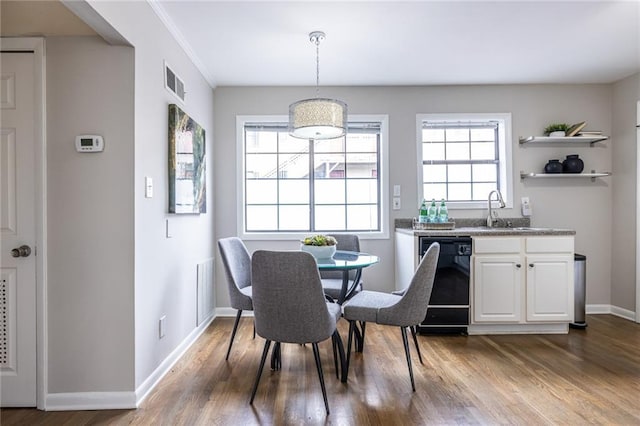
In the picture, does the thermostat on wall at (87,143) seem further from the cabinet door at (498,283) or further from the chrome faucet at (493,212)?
the chrome faucet at (493,212)

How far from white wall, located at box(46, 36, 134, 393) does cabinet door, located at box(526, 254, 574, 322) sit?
3264 mm

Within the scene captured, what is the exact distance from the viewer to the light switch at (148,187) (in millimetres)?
2141

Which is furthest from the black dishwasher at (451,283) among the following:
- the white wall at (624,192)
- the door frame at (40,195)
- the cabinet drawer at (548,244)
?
the door frame at (40,195)

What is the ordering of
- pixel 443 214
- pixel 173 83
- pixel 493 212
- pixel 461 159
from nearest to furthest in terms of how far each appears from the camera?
pixel 173 83, pixel 443 214, pixel 493 212, pixel 461 159

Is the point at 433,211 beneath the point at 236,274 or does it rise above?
above

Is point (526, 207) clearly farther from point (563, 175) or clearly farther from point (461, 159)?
point (461, 159)

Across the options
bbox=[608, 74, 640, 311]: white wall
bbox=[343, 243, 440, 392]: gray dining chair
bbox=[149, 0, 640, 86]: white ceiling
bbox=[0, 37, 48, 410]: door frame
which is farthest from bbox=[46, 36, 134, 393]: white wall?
bbox=[608, 74, 640, 311]: white wall

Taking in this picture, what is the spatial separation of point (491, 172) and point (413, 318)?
8.24ft

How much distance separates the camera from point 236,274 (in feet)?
9.36

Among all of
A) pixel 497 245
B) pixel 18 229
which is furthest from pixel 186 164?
pixel 497 245

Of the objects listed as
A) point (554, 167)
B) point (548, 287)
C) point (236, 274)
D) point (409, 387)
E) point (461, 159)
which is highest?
point (461, 159)

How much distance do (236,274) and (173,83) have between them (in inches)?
62.4

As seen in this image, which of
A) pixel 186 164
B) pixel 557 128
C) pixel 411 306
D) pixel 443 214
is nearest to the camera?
pixel 411 306

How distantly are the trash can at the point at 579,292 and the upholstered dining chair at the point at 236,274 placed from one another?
3.15 metres
